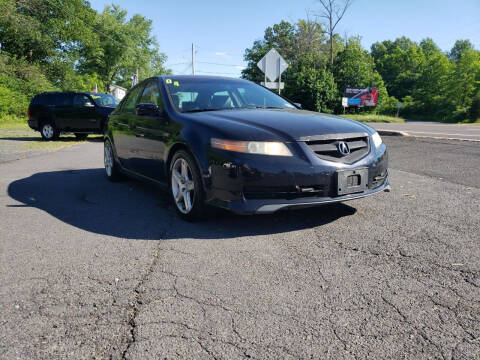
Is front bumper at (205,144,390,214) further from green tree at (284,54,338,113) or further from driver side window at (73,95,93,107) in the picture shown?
green tree at (284,54,338,113)

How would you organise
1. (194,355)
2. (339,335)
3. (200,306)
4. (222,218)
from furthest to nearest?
(222,218), (200,306), (339,335), (194,355)

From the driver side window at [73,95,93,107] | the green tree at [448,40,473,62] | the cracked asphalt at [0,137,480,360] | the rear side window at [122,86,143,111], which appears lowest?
the cracked asphalt at [0,137,480,360]

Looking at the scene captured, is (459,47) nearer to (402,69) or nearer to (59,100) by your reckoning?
(402,69)

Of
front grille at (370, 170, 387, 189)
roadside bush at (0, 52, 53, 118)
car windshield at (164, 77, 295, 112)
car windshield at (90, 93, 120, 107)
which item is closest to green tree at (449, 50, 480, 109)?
roadside bush at (0, 52, 53, 118)

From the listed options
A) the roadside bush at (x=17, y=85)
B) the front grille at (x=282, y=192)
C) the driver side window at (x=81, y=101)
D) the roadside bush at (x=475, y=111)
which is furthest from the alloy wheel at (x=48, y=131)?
the roadside bush at (x=475, y=111)

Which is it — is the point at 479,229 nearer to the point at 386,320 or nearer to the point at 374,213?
the point at 374,213

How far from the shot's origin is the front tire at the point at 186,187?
4.00 meters

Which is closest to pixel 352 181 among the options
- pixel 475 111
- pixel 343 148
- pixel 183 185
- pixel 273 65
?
pixel 343 148

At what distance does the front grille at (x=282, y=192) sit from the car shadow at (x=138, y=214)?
0.41 meters

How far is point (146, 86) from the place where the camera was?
5578 millimetres

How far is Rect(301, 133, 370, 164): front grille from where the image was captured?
12.1 ft

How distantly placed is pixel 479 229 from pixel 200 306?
2792mm

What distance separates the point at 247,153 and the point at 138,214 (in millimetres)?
1694

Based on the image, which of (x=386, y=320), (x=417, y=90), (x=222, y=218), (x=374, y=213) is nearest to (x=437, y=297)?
(x=386, y=320)
